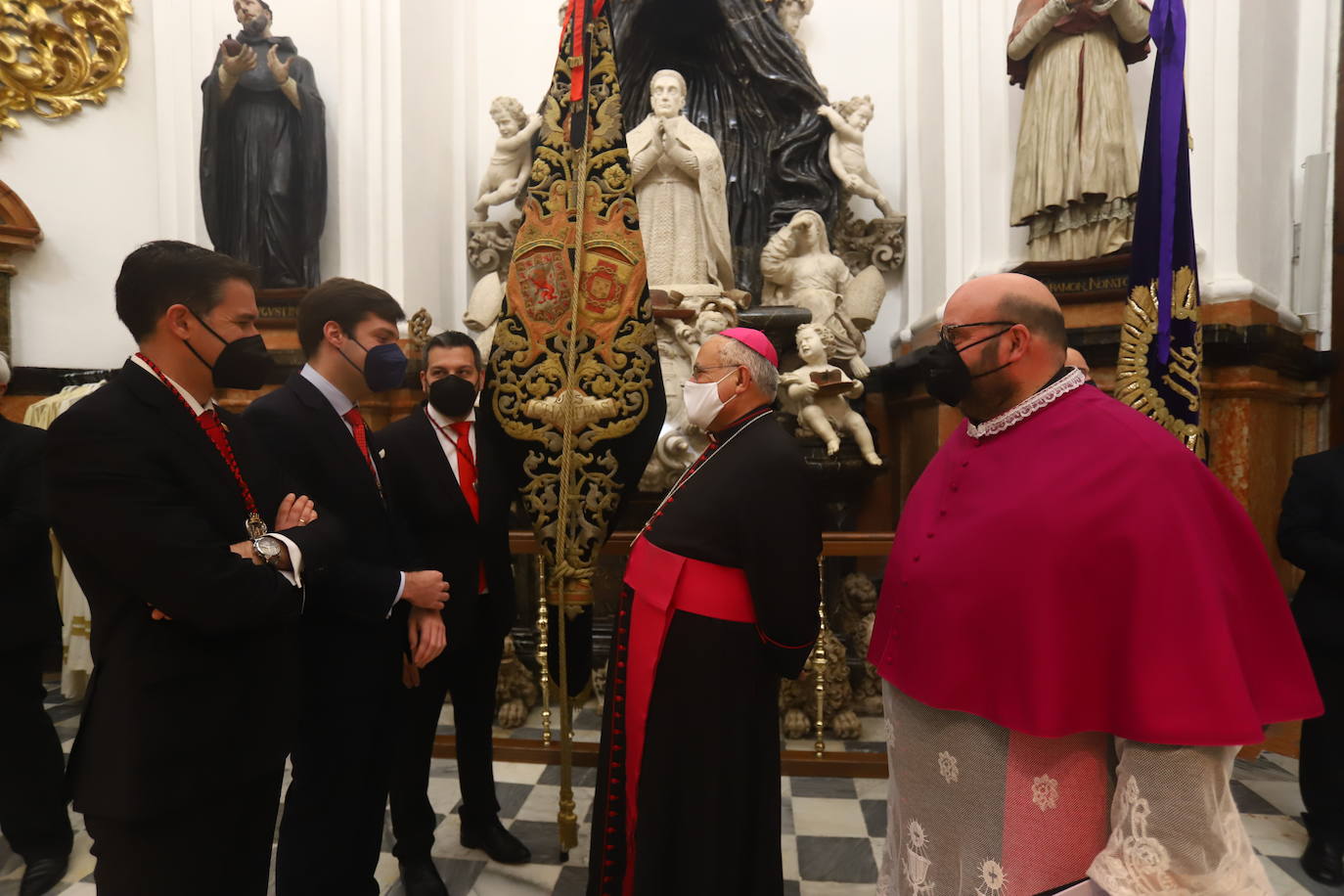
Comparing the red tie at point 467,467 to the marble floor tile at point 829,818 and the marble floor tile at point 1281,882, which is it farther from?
the marble floor tile at point 1281,882

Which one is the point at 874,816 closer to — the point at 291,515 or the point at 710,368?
the point at 710,368

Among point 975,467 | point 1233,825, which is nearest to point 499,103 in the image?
point 975,467

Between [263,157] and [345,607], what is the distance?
4.93 m

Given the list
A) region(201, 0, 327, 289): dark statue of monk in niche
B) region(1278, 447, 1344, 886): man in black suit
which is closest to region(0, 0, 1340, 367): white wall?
region(201, 0, 327, 289): dark statue of monk in niche

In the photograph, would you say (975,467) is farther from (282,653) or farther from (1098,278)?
(1098,278)

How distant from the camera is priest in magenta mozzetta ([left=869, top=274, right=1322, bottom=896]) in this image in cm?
112

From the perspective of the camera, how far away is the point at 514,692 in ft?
13.4

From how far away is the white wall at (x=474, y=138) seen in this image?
4617 millimetres

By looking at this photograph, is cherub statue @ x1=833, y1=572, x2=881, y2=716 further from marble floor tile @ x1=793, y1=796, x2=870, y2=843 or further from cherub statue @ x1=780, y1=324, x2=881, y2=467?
marble floor tile @ x1=793, y1=796, x2=870, y2=843

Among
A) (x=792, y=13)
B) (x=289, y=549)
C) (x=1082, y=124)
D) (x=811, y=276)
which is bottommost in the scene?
(x=289, y=549)

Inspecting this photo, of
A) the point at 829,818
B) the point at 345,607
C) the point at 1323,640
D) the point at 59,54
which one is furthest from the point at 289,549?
the point at 59,54

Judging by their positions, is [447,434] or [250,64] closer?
[447,434]

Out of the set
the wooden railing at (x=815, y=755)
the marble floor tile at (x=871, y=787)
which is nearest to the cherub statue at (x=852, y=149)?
the wooden railing at (x=815, y=755)

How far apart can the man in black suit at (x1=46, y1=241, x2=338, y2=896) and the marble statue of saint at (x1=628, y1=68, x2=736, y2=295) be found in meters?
3.90
